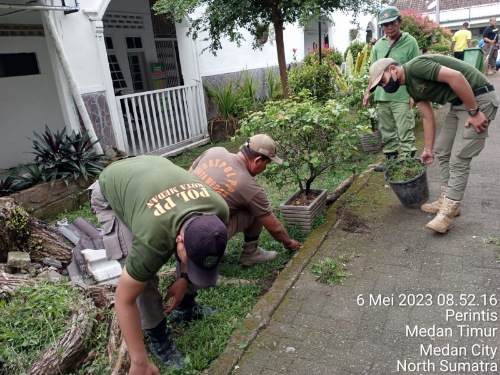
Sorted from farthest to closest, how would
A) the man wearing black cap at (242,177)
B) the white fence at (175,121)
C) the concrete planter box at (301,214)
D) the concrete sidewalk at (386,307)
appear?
1. the white fence at (175,121)
2. the concrete planter box at (301,214)
3. the man wearing black cap at (242,177)
4. the concrete sidewalk at (386,307)

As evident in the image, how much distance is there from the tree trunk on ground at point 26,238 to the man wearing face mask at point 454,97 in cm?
333

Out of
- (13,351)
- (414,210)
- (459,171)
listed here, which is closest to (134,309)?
(13,351)

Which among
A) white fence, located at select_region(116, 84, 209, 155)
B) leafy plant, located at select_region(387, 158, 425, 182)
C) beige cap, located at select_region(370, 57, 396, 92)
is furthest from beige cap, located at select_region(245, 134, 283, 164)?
white fence, located at select_region(116, 84, 209, 155)

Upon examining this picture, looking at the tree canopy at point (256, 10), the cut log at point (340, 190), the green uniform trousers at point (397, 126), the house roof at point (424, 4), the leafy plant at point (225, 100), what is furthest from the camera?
the house roof at point (424, 4)

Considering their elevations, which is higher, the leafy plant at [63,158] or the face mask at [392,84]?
Result: the face mask at [392,84]

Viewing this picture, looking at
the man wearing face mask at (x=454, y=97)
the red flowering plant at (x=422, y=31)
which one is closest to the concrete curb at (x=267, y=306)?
the man wearing face mask at (x=454, y=97)

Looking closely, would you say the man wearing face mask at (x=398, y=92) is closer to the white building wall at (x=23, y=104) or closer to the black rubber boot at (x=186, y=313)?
the black rubber boot at (x=186, y=313)

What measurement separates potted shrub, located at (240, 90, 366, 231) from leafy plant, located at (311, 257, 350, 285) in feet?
2.17

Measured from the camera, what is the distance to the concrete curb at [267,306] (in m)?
2.54

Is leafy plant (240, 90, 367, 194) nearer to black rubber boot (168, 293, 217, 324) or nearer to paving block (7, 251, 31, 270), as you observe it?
black rubber boot (168, 293, 217, 324)

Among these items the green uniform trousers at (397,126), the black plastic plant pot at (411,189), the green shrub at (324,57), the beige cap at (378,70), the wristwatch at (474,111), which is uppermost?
the green shrub at (324,57)

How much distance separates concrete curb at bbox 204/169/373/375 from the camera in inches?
100.0

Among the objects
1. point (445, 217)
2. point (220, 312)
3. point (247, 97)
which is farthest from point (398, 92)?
point (247, 97)

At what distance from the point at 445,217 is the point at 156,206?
2.78m
